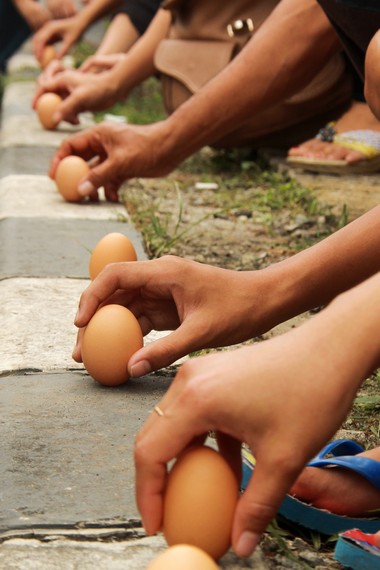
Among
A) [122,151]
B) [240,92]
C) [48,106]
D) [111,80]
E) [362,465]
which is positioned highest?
[240,92]

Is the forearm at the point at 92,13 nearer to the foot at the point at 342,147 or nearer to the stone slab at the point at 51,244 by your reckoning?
the foot at the point at 342,147

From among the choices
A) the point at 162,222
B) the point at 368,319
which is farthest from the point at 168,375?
the point at 162,222

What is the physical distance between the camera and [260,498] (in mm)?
1156

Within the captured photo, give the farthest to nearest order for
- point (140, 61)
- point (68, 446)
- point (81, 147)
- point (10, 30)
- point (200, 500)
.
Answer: point (10, 30), point (140, 61), point (81, 147), point (68, 446), point (200, 500)

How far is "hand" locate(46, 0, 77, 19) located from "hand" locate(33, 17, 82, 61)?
42cm

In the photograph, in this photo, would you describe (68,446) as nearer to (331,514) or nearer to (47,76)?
(331,514)

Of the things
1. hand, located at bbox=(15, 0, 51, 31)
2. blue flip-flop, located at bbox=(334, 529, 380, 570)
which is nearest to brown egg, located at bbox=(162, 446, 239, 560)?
blue flip-flop, located at bbox=(334, 529, 380, 570)

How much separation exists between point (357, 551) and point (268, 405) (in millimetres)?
388

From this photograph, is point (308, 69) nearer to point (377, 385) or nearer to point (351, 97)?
point (377, 385)

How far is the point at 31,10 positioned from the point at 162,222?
13.5 ft

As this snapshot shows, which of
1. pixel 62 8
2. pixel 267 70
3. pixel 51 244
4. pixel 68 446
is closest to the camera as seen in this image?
pixel 68 446

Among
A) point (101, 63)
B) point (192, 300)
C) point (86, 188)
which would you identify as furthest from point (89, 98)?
point (192, 300)

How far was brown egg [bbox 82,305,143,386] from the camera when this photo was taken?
186 centimetres

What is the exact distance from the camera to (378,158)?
157 inches
